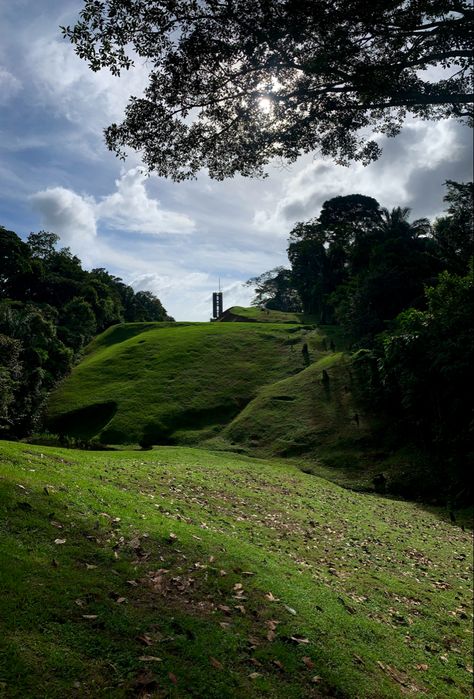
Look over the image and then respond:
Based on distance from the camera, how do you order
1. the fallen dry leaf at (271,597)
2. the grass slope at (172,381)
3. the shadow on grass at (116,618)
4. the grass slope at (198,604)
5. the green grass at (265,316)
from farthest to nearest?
the green grass at (265,316)
the grass slope at (172,381)
the fallen dry leaf at (271,597)
the grass slope at (198,604)
the shadow on grass at (116,618)

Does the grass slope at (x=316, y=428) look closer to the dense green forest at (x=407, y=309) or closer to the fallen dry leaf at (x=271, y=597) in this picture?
the dense green forest at (x=407, y=309)

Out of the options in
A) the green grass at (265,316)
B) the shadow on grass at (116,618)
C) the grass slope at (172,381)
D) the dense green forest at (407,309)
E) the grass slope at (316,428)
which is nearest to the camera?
the shadow on grass at (116,618)

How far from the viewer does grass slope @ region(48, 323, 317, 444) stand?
47344mm

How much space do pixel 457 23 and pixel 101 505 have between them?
40.7ft

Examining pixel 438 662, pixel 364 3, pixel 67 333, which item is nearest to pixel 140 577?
pixel 438 662

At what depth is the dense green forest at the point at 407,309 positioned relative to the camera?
30.3m

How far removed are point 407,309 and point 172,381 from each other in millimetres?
26814

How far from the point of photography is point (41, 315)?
51000 millimetres

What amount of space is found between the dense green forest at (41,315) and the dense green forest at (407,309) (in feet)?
96.1

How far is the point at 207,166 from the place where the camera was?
38.6 ft

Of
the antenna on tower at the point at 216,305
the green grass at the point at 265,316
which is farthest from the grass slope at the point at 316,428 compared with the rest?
the antenna on tower at the point at 216,305

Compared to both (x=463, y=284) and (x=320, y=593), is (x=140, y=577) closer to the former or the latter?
(x=320, y=593)

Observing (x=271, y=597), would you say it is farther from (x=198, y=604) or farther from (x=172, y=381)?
(x=172, y=381)

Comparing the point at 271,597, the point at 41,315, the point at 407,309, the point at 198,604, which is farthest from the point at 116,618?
the point at 41,315
